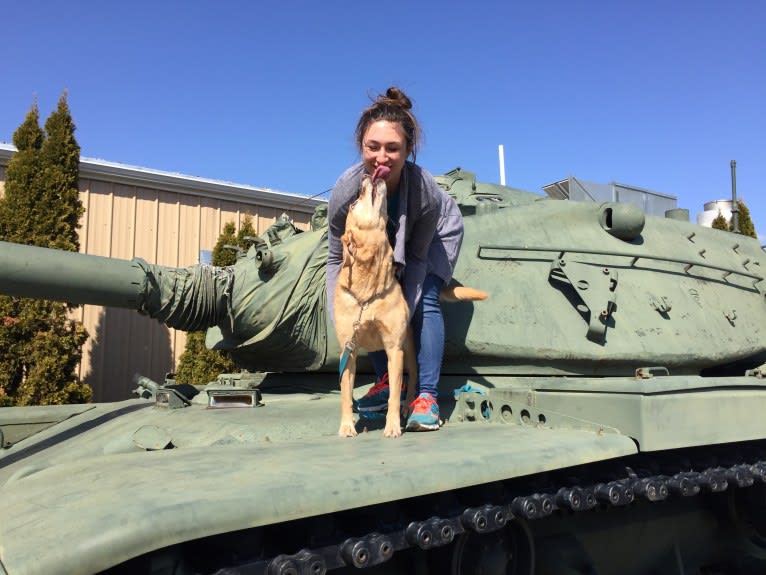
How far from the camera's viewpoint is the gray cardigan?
11.0 feet

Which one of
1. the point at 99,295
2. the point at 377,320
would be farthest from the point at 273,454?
the point at 99,295

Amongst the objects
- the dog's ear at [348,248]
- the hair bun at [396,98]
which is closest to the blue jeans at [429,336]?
the dog's ear at [348,248]

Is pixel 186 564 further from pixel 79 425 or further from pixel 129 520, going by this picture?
pixel 79 425

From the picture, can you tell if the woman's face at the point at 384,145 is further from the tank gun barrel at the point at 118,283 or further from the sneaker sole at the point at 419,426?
the tank gun barrel at the point at 118,283

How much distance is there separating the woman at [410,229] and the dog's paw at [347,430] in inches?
11.5

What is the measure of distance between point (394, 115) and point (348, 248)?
0.65 m

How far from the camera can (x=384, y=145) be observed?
315 cm

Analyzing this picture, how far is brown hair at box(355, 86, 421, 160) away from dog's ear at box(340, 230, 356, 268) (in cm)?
44

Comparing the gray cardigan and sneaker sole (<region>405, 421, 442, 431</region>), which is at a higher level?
the gray cardigan

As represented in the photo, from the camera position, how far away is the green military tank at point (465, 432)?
2129mm

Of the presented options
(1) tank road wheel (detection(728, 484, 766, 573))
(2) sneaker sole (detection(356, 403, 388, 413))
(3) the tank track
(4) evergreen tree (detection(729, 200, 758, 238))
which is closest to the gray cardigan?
(2) sneaker sole (detection(356, 403, 388, 413))

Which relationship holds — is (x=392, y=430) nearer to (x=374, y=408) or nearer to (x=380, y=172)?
(x=374, y=408)

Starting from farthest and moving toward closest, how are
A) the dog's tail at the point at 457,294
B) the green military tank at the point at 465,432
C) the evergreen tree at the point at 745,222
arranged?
1. the evergreen tree at the point at 745,222
2. the dog's tail at the point at 457,294
3. the green military tank at the point at 465,432

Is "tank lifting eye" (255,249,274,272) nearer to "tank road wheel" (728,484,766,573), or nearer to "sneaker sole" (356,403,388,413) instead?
"sneaker sole" (356,403,388,413)
